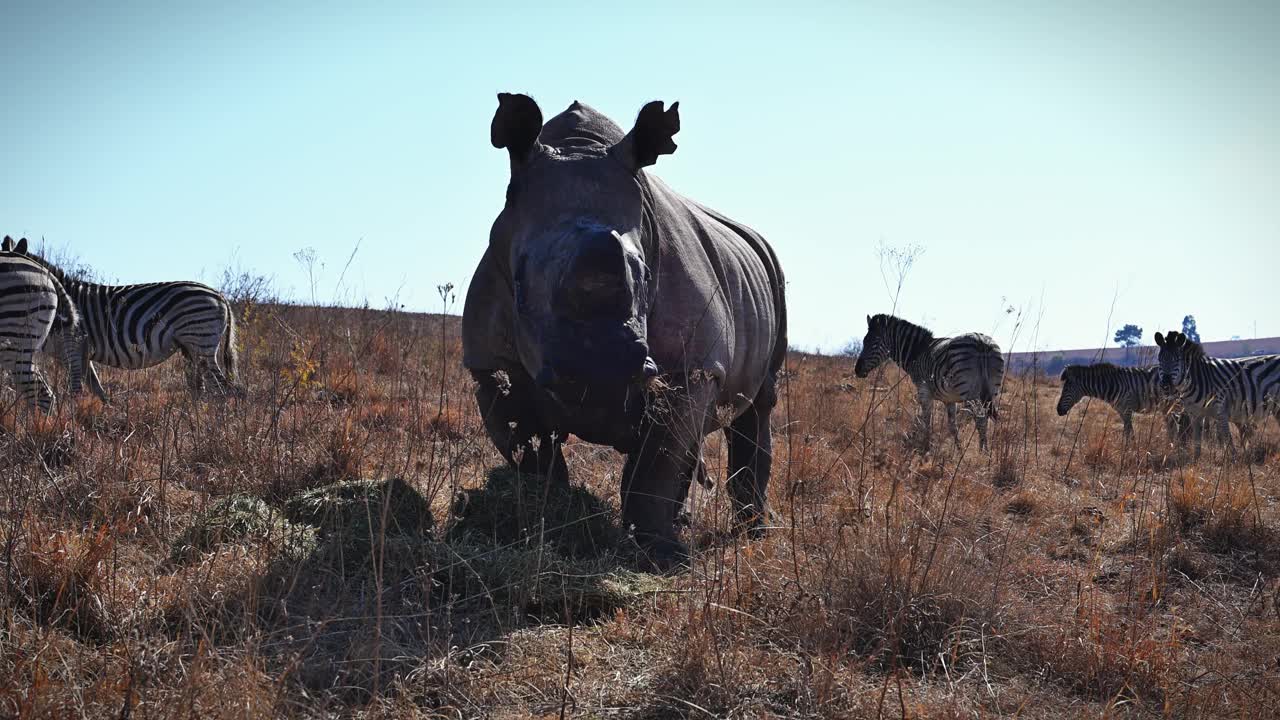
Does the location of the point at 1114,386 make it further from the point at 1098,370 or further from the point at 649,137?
the point at 649,137

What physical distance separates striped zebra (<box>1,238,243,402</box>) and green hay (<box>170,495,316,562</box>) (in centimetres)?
571

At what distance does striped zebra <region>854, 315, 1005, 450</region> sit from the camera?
11.1 meters

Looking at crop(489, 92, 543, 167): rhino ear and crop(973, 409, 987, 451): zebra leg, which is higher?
crop(489, 92, 543, 167): rhino ear

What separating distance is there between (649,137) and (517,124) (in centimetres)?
61

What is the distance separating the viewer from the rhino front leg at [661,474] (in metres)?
3.85

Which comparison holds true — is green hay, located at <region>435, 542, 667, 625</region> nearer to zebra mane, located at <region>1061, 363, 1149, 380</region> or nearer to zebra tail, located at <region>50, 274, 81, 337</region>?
zebra tail, located at <region>50, 274, 81, 337</region>

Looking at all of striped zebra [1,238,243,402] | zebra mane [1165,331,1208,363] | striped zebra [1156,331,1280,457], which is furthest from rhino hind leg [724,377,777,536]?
zebra mane [1165,331,1208,363]

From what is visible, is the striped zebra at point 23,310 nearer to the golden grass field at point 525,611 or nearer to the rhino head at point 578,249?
the golden grass field at point 525,611

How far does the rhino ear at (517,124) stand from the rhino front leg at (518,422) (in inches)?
43.5

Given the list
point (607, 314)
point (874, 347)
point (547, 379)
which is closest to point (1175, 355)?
point (874, 347)

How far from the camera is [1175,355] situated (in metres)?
11.4

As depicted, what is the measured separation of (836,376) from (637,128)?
41.1 ft

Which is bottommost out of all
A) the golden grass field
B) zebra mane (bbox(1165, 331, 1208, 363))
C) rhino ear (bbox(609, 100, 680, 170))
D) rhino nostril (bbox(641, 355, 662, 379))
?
the golden grass field

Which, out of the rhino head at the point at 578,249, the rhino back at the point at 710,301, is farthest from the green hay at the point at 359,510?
the rhino back at the point at 710,301
